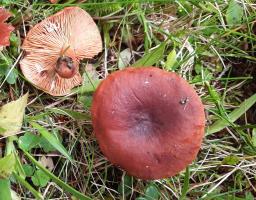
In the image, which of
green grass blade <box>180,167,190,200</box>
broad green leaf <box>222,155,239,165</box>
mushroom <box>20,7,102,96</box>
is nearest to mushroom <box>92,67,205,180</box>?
green grass blade <box>180,167,190,200</box>

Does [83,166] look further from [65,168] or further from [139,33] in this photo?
[139,33]

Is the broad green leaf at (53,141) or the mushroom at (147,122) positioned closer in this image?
the mushroom at (147,122)

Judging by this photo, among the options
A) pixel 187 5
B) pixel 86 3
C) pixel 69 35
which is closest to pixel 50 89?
pixel 69 35

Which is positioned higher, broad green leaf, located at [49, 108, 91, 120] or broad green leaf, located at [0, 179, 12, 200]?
broad green leaf, located at [49, 108, 91, 120]

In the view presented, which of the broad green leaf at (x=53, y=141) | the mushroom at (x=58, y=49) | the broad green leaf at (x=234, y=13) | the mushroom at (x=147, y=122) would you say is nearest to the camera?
the mushroom at (x=147, y=122)

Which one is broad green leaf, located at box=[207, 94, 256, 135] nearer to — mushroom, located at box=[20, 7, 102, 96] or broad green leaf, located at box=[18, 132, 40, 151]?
mushroom, located at box=[20, 7, 102, 96]

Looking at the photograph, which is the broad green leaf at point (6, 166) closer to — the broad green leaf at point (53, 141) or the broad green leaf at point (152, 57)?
the broad green leaf at point (53, 141)

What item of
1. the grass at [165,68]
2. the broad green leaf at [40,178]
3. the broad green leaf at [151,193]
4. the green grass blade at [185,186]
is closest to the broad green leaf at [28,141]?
the grass at [165,68]
